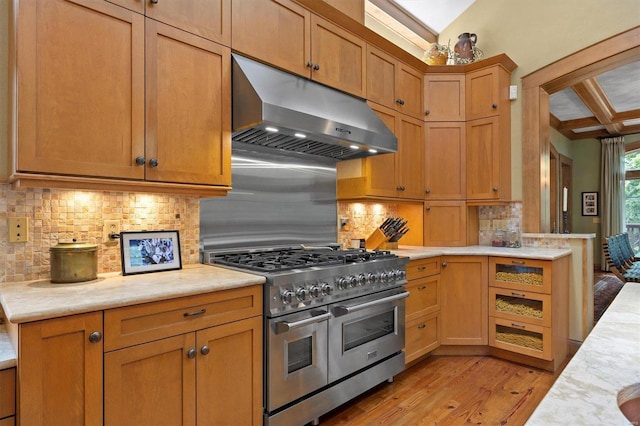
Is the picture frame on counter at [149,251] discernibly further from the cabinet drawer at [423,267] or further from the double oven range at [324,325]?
the cabinet drawer at [423,267]

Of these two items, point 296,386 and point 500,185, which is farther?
point 500,185

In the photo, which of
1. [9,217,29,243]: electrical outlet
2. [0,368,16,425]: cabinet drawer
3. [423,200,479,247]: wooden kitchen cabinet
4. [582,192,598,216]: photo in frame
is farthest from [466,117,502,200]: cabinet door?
[582,192,598,216]: photo in frame

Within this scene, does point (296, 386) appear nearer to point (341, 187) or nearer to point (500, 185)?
point (341, 187)

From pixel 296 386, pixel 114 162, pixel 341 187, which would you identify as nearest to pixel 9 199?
pixel 114 162

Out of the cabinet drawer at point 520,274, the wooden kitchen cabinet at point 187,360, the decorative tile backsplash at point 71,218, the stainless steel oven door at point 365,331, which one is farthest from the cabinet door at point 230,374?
the cabinet drawer at point 520,274

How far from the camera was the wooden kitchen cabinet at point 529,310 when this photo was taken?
3.01 meters

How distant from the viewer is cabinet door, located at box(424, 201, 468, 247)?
3727 mm

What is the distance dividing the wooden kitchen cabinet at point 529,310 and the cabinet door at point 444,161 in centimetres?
84

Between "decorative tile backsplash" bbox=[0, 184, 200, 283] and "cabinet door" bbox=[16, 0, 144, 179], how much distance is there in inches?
13.4

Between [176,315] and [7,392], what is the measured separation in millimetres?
592

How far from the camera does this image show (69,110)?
1.66 m

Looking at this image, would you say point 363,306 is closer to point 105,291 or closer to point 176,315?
point 176,315

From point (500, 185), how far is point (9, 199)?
3.72m

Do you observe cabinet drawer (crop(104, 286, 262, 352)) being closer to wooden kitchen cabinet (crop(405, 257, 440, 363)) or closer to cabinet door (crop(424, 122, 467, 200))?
wooden kitchen cabinet (crop(405, 257, 440, 363))
